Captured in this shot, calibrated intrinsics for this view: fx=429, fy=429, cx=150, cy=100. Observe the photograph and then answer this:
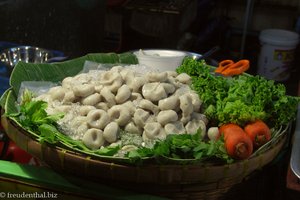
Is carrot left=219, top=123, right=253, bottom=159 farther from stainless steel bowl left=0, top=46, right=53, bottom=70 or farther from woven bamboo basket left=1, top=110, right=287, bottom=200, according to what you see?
stainless steel bowl left=0, top=46, right=53, bottom=70

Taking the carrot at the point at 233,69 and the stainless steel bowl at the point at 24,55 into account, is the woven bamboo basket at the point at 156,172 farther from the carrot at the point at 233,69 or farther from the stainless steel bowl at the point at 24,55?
the stainless steel bowl at the point at 24,55

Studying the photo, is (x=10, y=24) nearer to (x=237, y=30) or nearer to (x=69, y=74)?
(x=69, y=74)

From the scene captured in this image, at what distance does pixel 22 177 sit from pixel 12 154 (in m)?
0.93

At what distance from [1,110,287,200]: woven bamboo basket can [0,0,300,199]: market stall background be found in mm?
233

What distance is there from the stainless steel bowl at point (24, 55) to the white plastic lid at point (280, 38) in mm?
3616

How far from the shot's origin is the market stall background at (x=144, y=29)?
9.26 ft

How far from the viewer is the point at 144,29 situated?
5.40 metres

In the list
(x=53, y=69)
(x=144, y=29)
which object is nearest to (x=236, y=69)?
(x=53, y=69)

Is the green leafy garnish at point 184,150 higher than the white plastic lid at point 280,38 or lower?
higher

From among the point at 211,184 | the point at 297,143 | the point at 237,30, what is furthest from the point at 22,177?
the point at 237,30

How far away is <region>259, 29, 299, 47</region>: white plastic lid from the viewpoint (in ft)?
19.2

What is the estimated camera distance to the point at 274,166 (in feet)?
7.24

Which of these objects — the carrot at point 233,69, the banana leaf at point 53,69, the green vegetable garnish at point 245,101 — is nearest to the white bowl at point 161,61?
the banana leaf at point 53,69

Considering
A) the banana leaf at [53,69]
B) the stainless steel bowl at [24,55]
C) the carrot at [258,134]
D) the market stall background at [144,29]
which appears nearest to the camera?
the carrot at [258,134]
